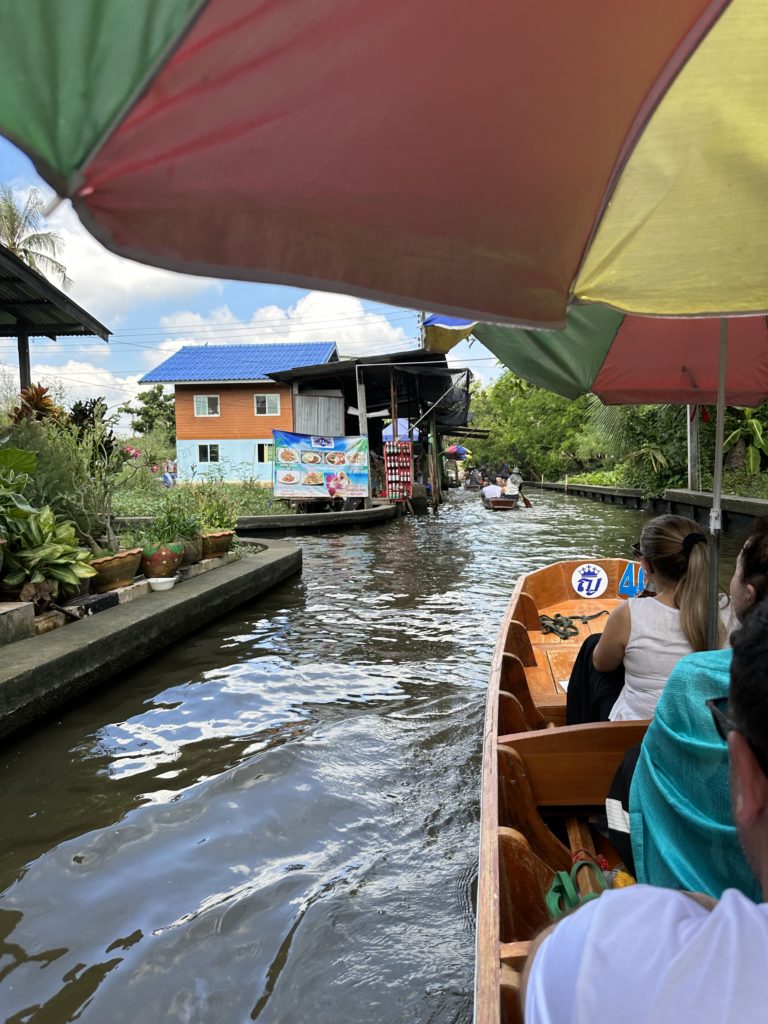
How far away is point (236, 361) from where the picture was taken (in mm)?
33188

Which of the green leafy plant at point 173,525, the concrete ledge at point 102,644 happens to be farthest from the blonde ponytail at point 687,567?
the green leafy plant at point 173,525

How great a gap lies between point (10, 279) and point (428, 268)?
10239 millimetres

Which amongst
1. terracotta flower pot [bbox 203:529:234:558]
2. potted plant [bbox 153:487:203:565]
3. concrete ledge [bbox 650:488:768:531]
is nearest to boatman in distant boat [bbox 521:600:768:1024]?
potted plant [bbox 153:487:203:565]

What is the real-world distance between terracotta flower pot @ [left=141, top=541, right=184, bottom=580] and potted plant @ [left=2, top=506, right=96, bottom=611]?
1.28 meters

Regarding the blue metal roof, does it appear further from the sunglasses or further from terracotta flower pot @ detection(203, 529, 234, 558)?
the sunglasses

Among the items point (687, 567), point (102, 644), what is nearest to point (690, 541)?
point (687, 567)

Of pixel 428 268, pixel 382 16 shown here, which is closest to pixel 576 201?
pixel 428 268

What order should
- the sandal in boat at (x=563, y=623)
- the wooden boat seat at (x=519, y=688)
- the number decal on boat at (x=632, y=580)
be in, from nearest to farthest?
the wooden boat seat at (x=519, y=688)
the sandal in boat at (x=563, y=623)
the number decal on boat at (x=632, y=580)

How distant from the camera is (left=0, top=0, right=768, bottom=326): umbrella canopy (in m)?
1.36

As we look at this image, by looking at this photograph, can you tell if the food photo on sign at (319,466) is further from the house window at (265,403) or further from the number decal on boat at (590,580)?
the house window at (265,403)

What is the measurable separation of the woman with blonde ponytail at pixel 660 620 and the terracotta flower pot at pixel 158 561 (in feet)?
18.9

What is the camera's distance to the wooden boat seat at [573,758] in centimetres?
273

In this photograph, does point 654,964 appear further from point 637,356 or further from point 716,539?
point 637,356

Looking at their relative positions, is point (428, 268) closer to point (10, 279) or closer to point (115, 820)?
point (115, 820)
